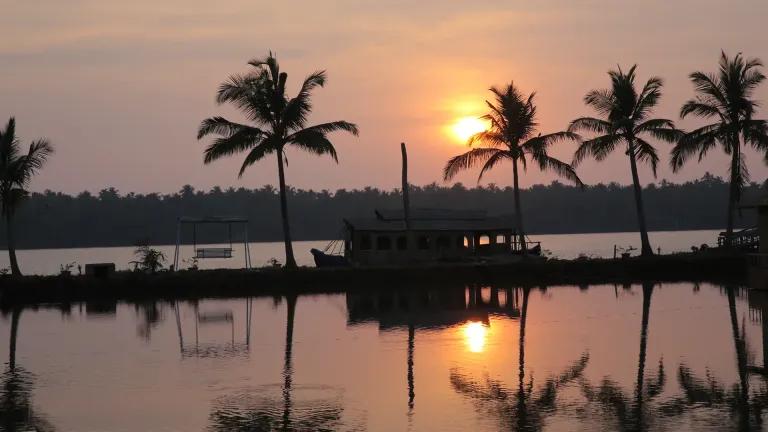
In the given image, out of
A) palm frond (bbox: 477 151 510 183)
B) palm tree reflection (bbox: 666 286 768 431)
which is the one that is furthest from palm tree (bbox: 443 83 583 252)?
palm tree reflection (bbox: 666 286 768 431)

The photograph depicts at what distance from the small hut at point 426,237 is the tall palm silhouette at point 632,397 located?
1300 inches

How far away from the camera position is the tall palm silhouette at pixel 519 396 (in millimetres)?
17766

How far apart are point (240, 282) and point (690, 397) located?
3259 cm

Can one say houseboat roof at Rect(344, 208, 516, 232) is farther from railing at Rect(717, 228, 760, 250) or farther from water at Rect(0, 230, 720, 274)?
water at Rect(0, 230, 720, 274)

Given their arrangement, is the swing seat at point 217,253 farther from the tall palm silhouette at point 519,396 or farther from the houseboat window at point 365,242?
the tall palm silhouette at point 519,396

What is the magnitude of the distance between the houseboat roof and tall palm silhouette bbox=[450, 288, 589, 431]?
109 feet

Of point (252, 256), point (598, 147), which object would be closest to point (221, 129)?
point (598, 147)

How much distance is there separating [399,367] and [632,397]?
6717 mm

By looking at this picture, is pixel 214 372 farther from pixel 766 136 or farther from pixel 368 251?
pixel 766 136

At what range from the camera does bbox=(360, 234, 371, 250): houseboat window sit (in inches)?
2254

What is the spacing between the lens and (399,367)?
24188 mm

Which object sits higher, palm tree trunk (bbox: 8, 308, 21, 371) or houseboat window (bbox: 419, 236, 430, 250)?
houseboat window (bbox: 419, 236, 430, 250)

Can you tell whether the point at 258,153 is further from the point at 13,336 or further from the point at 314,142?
the point at 13,336

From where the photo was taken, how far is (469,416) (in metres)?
18.2
